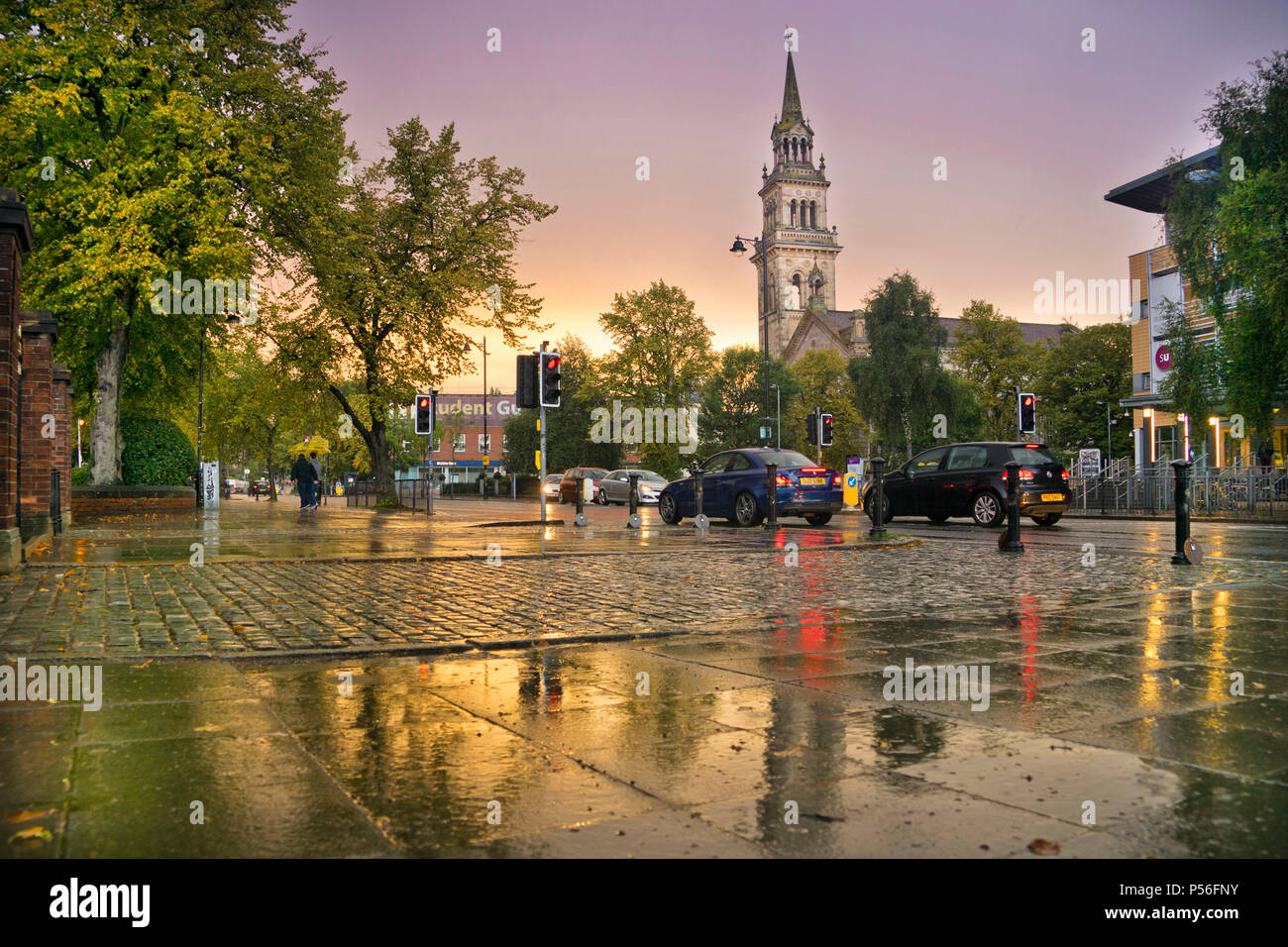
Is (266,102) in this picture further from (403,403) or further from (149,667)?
(149,667)

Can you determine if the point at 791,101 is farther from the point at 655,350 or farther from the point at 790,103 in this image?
the point at 655,350

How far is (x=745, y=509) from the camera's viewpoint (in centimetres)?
2017

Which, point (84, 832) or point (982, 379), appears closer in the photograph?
point (84, 832)

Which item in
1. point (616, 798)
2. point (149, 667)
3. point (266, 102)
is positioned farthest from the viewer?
point (266, 102)

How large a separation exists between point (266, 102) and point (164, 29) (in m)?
3.11

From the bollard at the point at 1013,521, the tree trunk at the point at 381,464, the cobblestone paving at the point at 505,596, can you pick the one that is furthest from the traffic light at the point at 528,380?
the tree trunk at the point at 381,464

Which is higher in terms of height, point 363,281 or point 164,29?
point 164,29

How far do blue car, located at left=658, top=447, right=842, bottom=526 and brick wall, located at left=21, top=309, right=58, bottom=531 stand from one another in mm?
12463

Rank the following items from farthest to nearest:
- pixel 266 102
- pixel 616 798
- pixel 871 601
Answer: pixel 266 102, pixel 871 601, pixel 616 798

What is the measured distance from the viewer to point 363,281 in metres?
28.5

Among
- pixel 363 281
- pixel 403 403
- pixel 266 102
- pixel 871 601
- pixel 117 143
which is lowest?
pixel 871 601

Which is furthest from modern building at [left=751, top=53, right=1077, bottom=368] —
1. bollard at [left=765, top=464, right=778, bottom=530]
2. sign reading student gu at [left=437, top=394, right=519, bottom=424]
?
bollard at [left=765, top=464, right=778, bottom=530]

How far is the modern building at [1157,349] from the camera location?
3647 centimetres
